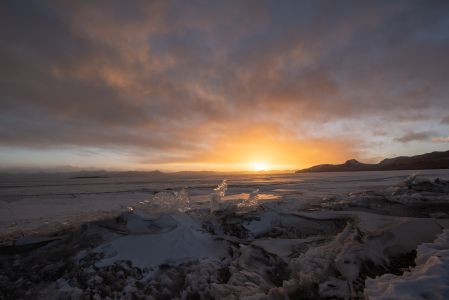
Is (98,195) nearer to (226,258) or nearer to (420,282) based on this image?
(226,258)

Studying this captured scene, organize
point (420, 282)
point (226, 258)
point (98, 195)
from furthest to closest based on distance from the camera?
1. point (98, 195)
2. point (226, 258)
3. point (420, 282)

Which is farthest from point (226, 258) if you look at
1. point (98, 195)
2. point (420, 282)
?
point (98, 195)

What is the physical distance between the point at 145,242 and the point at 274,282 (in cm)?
336

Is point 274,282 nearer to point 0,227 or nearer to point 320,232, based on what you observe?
point 320,232

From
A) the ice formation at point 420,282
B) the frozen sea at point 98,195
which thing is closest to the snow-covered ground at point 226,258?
the ice formation at point 420,282

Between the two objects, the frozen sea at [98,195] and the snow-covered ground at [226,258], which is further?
the frozen sea at [98,195]

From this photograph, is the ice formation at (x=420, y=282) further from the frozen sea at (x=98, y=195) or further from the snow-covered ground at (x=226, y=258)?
the frozen sea at (x=98, y=195)

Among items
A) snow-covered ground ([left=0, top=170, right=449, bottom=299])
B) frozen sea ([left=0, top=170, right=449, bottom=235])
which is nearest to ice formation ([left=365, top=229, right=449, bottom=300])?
snow-covered ground ([left=0, top=170, right=449, bottom=299])

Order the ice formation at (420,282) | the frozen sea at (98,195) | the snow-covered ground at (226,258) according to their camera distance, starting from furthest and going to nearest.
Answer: the frozen sea at (98,195), the snow-covered ground at (226,258), the ice formation at (420,282)

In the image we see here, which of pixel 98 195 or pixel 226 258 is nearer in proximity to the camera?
pixel 226 258

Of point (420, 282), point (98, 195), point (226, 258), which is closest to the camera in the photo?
point (420, 282)

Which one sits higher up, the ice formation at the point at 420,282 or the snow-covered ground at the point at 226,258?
the ice formation at the point at 420,282

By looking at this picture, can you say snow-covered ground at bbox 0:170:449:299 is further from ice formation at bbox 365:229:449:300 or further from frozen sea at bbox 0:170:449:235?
frozen sea at bbox 0:170:449:235

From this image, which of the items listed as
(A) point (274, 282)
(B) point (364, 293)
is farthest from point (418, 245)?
(A) point (274, 282)
